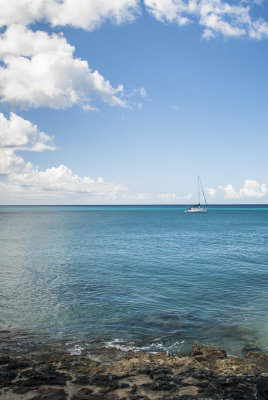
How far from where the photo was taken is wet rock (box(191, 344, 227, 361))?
1347cm

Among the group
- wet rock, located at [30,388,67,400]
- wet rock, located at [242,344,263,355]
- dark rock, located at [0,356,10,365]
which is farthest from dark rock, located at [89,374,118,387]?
wet rock, located at [242,344,263,355]

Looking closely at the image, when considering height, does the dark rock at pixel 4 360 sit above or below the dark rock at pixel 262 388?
below

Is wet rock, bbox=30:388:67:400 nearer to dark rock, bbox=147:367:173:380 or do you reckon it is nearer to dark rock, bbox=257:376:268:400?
dark rock, bbox=147:367:173:380

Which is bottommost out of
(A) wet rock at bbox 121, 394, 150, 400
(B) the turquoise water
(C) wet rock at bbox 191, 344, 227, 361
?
(B) the turquoise water

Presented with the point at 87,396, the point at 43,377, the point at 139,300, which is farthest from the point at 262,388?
the point at 139,300

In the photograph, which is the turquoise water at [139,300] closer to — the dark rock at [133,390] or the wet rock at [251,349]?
the wet rock at [251,349]

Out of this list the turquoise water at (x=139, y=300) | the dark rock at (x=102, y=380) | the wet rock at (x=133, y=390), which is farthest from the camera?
the turquoise water at (x=139, y=300)

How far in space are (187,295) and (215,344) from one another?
8.61 m

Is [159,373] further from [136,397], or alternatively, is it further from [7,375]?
[7,375]

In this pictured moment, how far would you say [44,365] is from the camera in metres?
12.7

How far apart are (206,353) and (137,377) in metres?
3.98

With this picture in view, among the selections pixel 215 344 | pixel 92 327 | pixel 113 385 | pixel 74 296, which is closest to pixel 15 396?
pixel 113 385

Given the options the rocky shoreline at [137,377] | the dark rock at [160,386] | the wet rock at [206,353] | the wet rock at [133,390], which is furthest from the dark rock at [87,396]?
the wet rock at [206,353]

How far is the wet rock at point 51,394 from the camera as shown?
1012cm
